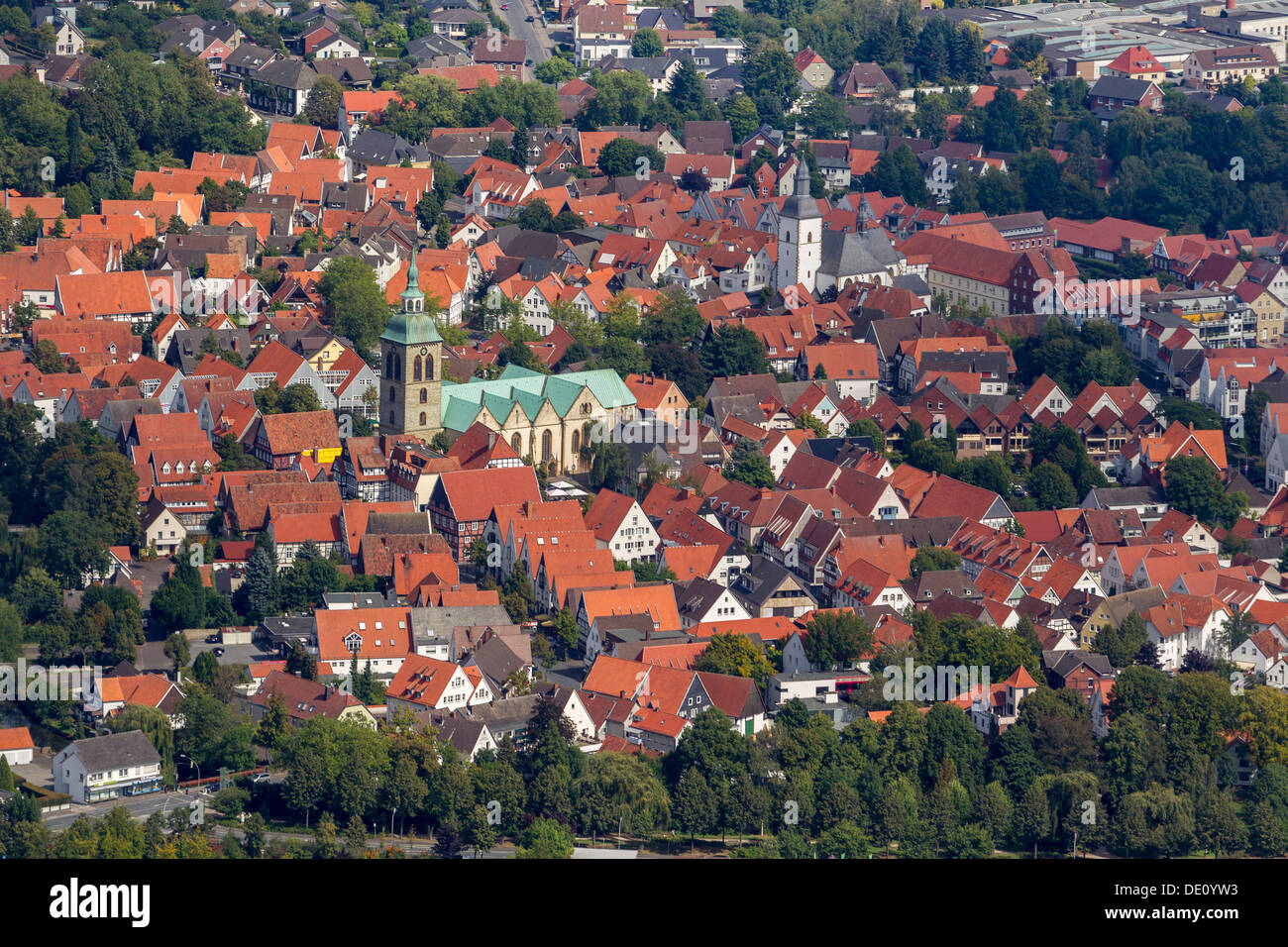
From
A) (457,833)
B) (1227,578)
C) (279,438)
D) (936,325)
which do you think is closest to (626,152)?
(936,325)

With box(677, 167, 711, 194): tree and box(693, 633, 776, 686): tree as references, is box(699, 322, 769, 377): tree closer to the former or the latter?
box(693, 633, 776, 686): tree

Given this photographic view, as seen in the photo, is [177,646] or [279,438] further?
[279,438]

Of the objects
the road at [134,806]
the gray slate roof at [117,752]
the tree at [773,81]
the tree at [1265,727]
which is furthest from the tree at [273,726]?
the tree at [773,81]


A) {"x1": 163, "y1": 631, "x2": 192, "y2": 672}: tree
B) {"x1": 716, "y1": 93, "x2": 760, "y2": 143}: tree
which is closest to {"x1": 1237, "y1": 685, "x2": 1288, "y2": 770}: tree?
{"x1": 163, "y1": 631, "x2": 192, "y2": 672}: tree

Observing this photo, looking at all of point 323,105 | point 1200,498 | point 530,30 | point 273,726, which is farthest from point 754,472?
point 530,30

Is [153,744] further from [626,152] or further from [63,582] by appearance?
[626,152]
